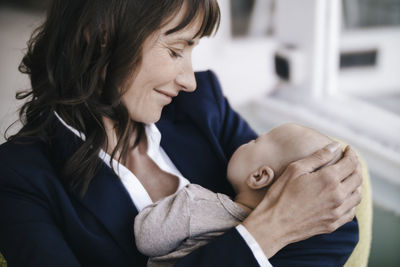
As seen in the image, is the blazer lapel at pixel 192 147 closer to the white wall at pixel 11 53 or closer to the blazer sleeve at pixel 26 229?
the blazer sleeve at pixel 26 229

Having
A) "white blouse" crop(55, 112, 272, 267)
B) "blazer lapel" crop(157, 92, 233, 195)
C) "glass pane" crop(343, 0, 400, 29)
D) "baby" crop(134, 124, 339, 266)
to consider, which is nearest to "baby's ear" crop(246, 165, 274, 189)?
"baby" crop(134, 124, 339, 266)

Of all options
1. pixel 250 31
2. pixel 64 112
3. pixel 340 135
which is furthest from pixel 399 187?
pixel 250 31

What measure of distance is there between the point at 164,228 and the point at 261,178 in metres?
0.29

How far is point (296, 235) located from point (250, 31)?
2695 millimetres

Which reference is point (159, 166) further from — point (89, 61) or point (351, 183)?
point (351, 183)

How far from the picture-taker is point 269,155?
114cm

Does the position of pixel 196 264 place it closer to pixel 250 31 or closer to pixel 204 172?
pixel 204 172

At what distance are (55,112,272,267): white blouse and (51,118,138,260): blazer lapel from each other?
0.02 meters

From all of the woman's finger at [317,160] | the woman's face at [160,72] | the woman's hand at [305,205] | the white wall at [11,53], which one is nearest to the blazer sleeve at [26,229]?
the woman's face at [160,72]

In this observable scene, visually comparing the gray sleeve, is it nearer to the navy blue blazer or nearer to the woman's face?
the navy blue blazer

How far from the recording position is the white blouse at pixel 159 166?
3.18ft

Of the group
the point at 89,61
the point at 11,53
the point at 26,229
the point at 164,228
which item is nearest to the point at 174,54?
the point at 89,61

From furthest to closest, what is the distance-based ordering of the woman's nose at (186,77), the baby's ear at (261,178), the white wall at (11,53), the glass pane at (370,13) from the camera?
the white wall at (11,53), the glass pane at (370,13), the woman's nose at (186,77), the baby's ear at (261,178)

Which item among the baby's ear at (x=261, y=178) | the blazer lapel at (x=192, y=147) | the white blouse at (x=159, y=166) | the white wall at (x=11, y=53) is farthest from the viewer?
the white wall at (x=11, y=53)
